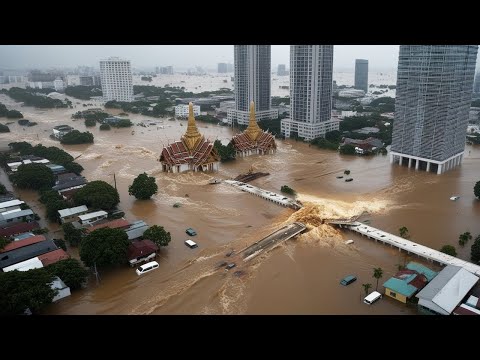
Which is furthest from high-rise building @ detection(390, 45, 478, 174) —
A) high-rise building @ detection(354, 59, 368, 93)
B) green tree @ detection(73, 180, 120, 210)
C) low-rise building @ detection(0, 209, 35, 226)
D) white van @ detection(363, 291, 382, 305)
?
high-rise building @ detection(354, 59, 368, 93)

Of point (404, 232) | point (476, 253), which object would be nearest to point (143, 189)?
point (404, 232)

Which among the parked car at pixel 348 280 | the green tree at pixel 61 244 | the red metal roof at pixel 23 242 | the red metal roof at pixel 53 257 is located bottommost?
the parked car at pixel 348 280

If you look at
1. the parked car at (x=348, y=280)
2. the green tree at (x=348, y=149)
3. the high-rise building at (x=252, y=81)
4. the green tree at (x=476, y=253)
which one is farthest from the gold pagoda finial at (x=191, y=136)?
the green tree at (x=476, y=253)

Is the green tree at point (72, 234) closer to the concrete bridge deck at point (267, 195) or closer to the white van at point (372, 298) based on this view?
the concrete bridge deck at point (267, 195)

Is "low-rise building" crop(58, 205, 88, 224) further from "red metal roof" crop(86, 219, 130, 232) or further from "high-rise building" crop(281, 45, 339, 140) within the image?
"high-rise building" crop(281, 45, 339, 140)

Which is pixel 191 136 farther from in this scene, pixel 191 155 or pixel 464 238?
pixel 464 238

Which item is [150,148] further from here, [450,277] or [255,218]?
[450,277]

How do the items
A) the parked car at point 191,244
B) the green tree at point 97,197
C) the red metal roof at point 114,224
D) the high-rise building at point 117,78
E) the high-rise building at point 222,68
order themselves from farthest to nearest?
1. the high-rise building at point 222,68
2. the high-rise building at point 117,78
3. the green tree at point 97,197
4. the red metal roof at point 114,224
5. the parked car at point 191,244
